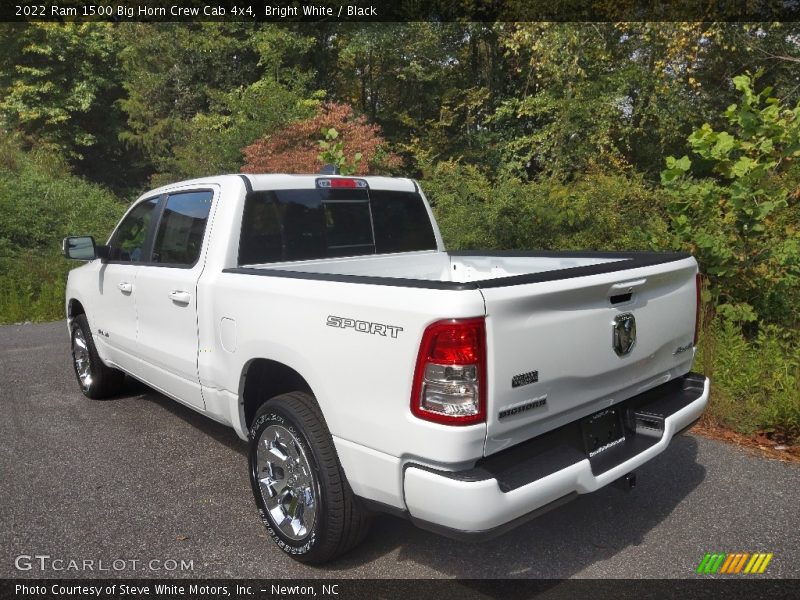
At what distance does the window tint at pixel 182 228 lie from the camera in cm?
409

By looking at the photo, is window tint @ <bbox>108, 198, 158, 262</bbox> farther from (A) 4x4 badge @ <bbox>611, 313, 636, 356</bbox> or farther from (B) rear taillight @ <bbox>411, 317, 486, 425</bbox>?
(A) 4x4 badge @ <bbox>611, 313, 636, 356</bbox>

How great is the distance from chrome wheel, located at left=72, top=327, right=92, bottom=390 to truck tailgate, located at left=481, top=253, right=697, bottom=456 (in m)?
4.71

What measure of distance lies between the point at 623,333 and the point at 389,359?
115 cm

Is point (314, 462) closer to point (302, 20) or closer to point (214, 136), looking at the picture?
point (214, 136)

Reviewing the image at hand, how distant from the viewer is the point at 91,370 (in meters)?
5.93

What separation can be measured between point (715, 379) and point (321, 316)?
396 centimetres

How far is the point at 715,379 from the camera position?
544 centimetres

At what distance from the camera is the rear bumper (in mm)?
2438

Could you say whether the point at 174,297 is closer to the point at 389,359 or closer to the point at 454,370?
the point at 389,359

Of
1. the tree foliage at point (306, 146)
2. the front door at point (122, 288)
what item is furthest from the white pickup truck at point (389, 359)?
the tree foliage at point (306, 146)

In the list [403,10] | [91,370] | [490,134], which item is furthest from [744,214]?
[403,10]

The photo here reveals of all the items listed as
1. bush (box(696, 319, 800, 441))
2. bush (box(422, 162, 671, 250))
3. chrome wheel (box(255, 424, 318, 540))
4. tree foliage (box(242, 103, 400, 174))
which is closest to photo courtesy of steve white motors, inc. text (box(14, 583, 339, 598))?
chrome wheel (box(255, 424, 318, 540))

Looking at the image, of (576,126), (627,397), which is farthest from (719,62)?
(627,397)

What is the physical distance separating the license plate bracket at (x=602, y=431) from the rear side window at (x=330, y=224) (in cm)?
211
